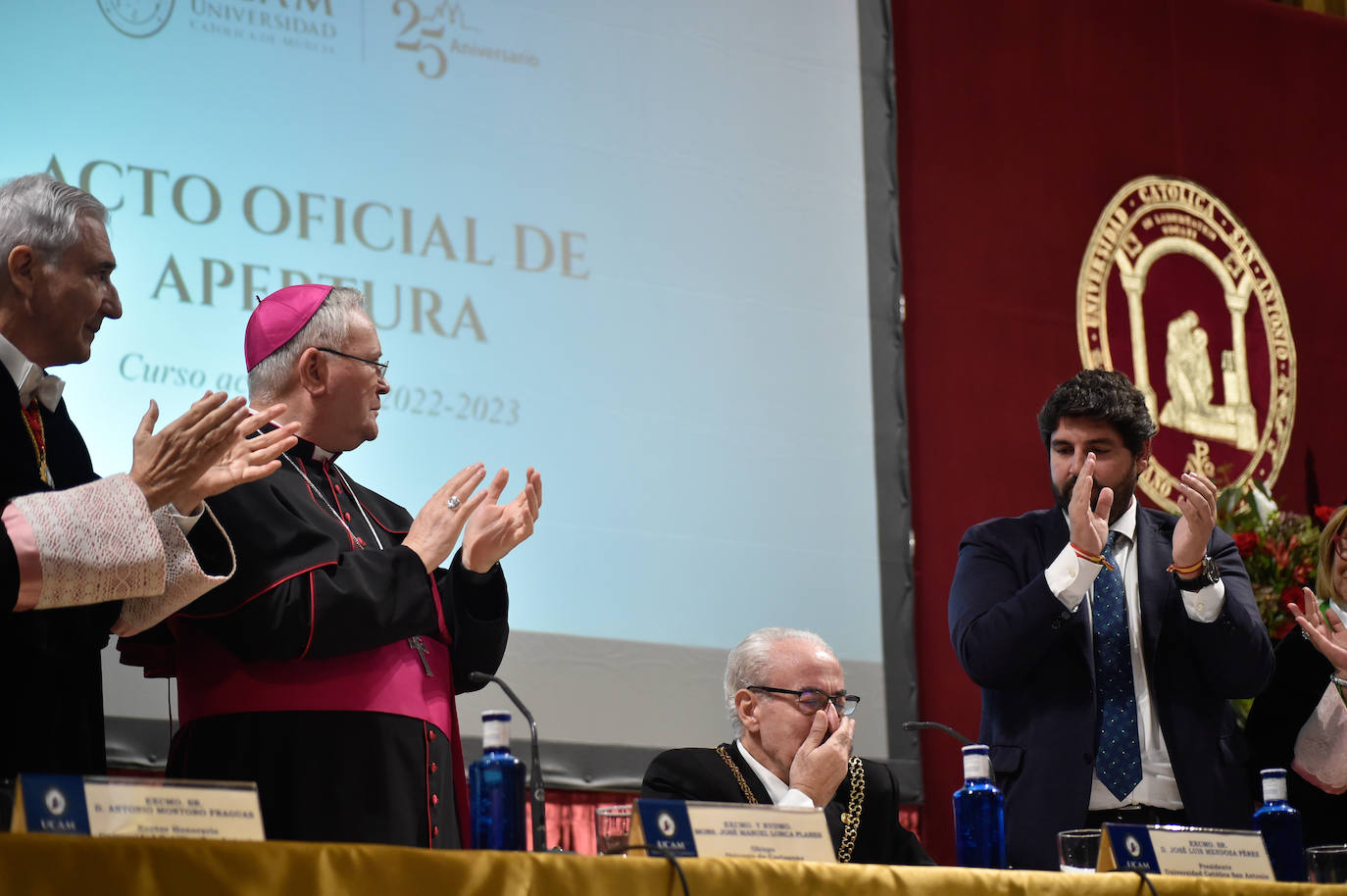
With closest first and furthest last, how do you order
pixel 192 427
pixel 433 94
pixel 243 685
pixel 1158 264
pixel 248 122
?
1. pixel 192 427
2. pixel 243 685
3. pixel 248 122
4. pixel 433 94
5. pixel 1158 264

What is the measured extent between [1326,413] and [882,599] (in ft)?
7.11

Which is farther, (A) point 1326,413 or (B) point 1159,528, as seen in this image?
(A) point 1326,413

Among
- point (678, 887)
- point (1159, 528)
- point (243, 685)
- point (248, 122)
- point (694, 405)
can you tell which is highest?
point (248, 122)

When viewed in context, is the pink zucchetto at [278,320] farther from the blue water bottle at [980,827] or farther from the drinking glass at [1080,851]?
the drinking glass at [1080,851]

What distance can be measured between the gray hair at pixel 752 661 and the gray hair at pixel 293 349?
95cm

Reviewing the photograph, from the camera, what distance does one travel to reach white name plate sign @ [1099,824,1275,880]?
221 cm

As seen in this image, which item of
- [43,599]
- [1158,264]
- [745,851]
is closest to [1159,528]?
[745,851]

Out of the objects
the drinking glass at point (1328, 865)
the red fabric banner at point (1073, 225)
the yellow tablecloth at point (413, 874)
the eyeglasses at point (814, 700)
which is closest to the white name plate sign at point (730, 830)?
the yellow tablecloth at point (413, 874)

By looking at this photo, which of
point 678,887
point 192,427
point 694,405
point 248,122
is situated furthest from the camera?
point 694,405

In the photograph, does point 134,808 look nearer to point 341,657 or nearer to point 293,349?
point 341,657

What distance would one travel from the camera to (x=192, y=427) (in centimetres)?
207

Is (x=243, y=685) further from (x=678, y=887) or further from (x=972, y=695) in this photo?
(x=972, y=695)

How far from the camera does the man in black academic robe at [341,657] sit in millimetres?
2354

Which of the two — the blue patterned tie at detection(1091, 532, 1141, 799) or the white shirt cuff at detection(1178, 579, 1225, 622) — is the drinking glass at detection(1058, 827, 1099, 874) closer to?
the blue patterned tie at detection(1091, 532, 1141, 799)
